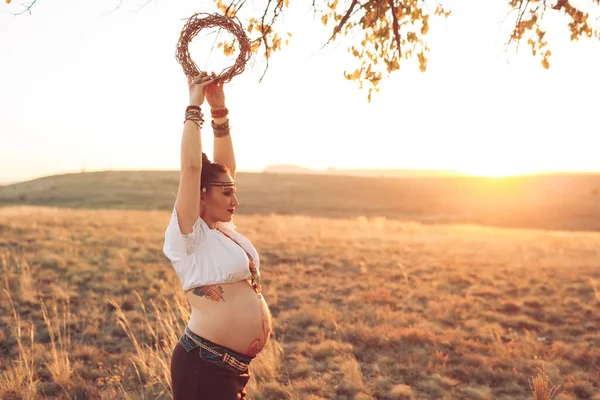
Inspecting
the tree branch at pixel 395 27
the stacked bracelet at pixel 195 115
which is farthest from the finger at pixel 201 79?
the tree branch at pixel 395 27

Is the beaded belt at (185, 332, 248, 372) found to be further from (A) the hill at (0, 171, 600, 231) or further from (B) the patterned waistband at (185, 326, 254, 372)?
(A) the hill at (0, 171, 600, 231)

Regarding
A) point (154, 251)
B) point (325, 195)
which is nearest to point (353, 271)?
point (154, 251)

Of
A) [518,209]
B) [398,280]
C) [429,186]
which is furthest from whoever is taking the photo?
[429,186]

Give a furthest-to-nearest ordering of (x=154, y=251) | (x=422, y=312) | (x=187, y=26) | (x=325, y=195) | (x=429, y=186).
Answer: (x=429, y=186), (x=325, y=195), (x=154, y=251), (x=422, y=312), (x=187, y=26)

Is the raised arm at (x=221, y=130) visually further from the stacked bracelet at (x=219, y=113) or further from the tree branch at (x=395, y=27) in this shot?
the tree branch at (x=395, y=27)

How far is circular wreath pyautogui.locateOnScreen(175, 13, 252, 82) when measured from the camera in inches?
133

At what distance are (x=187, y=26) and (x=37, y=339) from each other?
5654mm

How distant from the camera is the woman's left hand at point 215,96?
3623 millimetres

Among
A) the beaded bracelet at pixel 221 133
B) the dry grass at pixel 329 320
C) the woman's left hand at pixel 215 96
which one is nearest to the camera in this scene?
the woman's left hand at pixel 215 96

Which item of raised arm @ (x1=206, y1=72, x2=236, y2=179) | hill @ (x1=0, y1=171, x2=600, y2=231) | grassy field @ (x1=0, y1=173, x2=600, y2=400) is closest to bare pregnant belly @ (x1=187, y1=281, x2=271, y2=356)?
raised arm @ (x1=206, y1=72, x2=236, y2=179)

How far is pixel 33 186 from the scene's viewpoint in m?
66.4

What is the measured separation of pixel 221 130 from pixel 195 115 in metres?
0.68

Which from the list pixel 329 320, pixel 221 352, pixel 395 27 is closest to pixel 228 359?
pixel 221 352

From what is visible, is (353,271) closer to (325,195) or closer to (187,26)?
(187,26)
